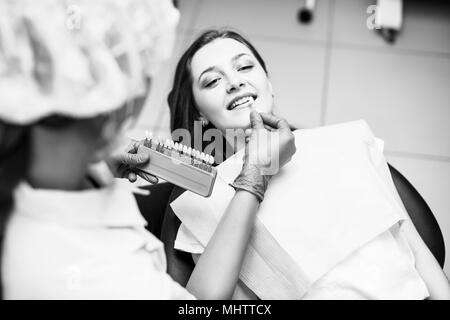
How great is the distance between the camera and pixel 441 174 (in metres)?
1.89

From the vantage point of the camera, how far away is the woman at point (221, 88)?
1.16 m

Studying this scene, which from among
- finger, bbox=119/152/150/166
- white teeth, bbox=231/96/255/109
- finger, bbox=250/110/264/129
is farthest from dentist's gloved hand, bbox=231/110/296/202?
finger, bbox=119/152/150/166

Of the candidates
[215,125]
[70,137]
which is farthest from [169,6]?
[215,125]

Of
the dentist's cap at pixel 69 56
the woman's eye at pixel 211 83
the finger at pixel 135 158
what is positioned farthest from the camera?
the woman's eye at pixel 211 83

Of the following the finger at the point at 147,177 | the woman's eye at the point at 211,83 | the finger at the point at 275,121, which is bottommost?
the finger at the point at 147,177

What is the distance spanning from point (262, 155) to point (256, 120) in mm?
100

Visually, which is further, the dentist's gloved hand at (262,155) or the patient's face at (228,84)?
the patient's face at (228,84)

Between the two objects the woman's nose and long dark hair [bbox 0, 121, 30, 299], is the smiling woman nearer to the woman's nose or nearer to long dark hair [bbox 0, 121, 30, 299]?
the woman's nose

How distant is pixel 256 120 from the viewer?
3.53ft

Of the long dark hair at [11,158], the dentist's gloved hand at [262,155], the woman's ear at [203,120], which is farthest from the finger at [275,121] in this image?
the long dark hair at [11,158]

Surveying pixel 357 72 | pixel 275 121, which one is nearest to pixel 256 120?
pixel 275 121

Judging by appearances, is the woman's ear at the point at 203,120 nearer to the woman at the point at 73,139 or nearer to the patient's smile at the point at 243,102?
the patient's smile at the point at 243,102

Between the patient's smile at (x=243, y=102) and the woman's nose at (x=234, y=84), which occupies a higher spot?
the woman's nose at (x=234, y=84)

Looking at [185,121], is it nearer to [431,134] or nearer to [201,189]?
[201,189]
